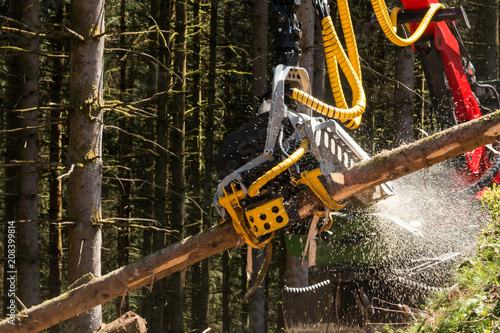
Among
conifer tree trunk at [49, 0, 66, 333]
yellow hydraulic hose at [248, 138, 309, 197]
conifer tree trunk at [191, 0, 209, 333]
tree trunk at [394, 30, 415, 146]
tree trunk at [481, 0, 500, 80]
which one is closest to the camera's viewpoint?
yellow hydraulic hose at [248, 138, 309, 197]

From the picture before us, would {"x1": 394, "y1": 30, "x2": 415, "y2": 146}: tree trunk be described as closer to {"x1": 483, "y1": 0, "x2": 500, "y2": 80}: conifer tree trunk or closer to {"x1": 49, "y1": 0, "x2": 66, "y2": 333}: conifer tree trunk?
{"x1": 483, "y1": 0, "x2": 500, "y2": 80}: conifer tree trunk

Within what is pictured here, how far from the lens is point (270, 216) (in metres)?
4.72

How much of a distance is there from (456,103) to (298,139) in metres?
3.07

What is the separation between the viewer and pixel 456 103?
22.7 feet

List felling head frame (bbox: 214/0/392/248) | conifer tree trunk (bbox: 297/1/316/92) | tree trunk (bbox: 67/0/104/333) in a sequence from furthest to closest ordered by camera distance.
Answer: conifer tree trunk (bbox: 297/1/316/92) → tree trunk (bbox: 67/0/104/333) → felling head frame (bbox: 214/0/392/248)

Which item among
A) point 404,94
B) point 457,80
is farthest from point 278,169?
point 404,94

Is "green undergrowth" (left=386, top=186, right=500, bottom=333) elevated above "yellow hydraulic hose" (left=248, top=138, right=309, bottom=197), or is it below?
below

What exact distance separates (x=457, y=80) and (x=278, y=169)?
3.50 metres

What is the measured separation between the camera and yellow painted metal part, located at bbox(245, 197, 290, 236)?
471cm

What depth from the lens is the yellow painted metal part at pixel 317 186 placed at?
4.66 meters

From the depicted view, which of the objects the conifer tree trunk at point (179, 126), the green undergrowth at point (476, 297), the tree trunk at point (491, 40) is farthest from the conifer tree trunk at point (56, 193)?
the tree trunk at point (491, 40)

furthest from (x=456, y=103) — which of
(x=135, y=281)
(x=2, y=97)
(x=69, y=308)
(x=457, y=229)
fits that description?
(x=2, y=97)

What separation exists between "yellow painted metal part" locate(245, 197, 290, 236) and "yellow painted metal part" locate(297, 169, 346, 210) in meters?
0.26

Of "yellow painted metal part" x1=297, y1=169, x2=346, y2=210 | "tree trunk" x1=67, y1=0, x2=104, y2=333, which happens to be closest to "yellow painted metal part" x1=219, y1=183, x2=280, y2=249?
"yellow painted metal part" x1=297, y1=169, x2=346, y2=210
